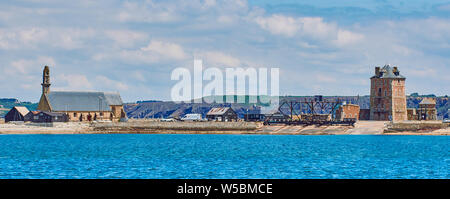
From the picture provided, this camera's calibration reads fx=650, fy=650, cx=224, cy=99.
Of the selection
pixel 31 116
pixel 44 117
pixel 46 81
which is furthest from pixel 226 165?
pixel 46 81

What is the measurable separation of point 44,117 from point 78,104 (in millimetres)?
14129

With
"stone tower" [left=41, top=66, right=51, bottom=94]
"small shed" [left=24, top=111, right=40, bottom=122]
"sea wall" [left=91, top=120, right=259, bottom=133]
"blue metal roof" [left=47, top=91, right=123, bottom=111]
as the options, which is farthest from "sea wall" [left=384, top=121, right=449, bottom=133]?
"stone tower" [left=41, top=66, right=51, bottom=94]

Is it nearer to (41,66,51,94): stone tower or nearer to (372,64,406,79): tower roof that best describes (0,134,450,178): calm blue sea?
(372,64,406,79): tower roof

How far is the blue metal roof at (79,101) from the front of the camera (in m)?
157

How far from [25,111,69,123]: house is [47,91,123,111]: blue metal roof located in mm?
5829

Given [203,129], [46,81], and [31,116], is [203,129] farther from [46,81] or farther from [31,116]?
[46,81]

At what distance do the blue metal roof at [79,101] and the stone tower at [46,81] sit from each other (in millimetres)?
1513

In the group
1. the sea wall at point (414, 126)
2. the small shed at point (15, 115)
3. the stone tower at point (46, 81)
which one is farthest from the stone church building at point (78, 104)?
the sea wall at point (414, 126)

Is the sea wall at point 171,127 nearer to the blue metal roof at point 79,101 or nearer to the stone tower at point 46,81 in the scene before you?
the blue metal roof at point 79,101

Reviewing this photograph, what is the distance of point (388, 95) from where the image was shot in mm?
143375

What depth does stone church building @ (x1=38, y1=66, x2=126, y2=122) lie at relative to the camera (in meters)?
157
